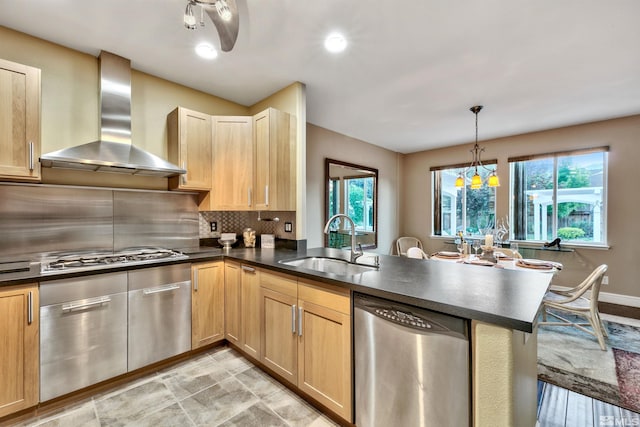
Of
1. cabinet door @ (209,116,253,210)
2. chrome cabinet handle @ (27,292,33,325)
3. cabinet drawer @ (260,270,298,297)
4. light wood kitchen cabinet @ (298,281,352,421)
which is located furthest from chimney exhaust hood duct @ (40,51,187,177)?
light wood kitchen cabinet @ (298,281,352,421)

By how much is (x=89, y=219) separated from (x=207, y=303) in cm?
126

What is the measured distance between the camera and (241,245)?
330cm

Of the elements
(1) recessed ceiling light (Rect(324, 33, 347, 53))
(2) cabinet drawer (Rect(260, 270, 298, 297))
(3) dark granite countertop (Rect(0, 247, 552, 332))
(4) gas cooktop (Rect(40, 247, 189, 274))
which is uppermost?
(1) recessed ceiling light (Rect(324, 33, 347, 53))

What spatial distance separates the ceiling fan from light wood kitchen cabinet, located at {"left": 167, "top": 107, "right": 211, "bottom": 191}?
46.1 inches

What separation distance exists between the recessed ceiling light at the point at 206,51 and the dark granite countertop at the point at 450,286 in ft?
5.96

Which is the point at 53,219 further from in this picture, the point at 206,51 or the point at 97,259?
the point at 206,51

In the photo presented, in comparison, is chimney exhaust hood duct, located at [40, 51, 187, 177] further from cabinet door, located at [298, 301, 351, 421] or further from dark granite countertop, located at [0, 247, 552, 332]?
cabinet door, located at [298, 301, 351, 421]

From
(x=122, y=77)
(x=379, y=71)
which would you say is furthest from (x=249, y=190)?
(x=379, y=71)

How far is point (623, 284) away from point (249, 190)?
515cm

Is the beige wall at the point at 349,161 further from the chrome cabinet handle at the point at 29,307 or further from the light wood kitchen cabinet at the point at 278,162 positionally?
the chrome cabinet handle at the point at 29,307

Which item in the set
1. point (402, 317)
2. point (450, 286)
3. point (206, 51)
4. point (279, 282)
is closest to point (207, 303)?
point (279, 282)

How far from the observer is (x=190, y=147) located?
8.77 ft

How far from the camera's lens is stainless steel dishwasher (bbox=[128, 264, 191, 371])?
2068mm

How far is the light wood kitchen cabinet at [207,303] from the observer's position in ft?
7.81
